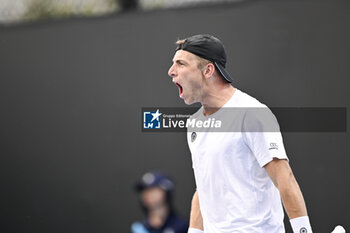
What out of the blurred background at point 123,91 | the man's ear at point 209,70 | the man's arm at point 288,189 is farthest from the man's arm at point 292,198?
the blurred background at point 123,91

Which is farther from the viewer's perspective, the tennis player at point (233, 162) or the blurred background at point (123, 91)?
the blurred background at point (123, 91)

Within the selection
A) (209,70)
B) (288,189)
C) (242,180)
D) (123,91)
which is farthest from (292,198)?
(123,91)

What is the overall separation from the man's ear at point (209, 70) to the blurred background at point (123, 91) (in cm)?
145

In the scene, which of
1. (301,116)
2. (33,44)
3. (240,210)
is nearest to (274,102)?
(301,116)

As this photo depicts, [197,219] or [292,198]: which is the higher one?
[292,198]

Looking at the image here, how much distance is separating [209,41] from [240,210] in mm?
703

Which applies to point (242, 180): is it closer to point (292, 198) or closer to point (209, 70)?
point (292, 198)

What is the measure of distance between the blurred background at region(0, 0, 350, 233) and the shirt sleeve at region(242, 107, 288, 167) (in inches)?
Result: 62.2

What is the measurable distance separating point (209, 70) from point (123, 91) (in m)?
1.87

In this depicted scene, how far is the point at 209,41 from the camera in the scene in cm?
227

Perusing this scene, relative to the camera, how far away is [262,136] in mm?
2002

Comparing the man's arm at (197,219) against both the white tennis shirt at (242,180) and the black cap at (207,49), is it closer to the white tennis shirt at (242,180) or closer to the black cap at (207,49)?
the white tennis shirt at (242,180)

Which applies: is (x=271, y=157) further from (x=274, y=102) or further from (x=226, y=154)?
(x=274, y=102)

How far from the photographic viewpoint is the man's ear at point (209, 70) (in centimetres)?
226
